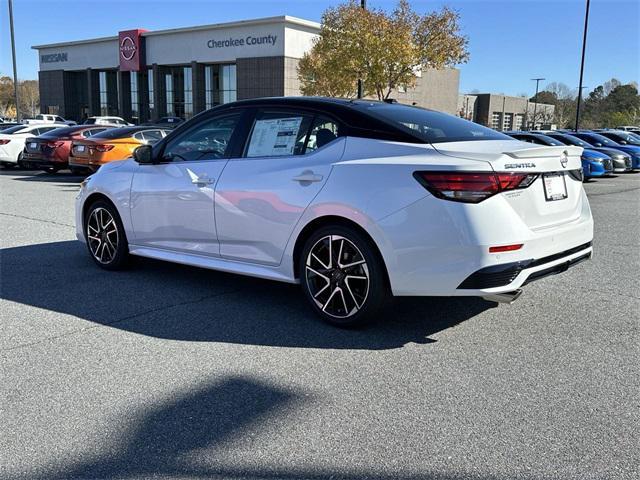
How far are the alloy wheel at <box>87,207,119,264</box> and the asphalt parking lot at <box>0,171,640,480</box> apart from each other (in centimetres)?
49

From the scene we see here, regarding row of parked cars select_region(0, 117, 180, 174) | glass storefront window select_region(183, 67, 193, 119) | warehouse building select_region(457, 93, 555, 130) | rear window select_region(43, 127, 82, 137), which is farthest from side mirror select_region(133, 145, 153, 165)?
warehouse building select_region(457, 93, 555, 130)

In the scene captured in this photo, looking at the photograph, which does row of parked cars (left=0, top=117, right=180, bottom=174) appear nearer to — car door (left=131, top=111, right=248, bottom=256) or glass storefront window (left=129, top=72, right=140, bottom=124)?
car door (left=131, top=111, right=248, bottom=256)

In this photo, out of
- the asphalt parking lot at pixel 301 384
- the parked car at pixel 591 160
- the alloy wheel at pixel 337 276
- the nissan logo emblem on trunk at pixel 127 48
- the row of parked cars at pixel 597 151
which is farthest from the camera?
the nissan logo emblem on trunk at pixel 127 48

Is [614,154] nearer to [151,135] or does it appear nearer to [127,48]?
[151,135]

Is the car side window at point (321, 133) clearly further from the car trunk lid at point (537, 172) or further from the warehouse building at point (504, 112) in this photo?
the warehouse building at point (504, 112)

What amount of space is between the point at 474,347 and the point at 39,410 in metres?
2.75

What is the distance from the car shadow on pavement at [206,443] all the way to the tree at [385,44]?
25.6 metres

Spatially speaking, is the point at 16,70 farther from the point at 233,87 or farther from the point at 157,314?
the point at 157,314

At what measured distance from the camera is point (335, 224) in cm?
443

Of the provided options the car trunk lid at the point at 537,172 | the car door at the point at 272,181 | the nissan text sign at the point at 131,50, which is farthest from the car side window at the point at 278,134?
the nissan text sign at the point at 131,50

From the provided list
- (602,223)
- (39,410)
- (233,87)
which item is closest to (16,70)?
(233,87)

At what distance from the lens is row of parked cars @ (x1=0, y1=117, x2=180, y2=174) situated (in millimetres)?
14367

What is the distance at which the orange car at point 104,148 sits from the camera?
14.2m

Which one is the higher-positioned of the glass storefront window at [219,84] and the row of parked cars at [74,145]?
the glass storefront window at [219,84]
